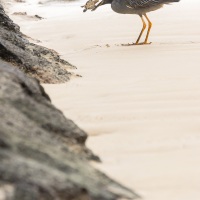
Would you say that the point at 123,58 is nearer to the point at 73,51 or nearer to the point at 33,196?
the point at 73,51

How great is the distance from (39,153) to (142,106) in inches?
73.1

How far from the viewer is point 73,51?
7410mm

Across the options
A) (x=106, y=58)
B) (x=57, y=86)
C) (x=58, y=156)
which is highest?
(x=58, y=156)

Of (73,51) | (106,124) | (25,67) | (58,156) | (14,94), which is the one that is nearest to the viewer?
(58,156)

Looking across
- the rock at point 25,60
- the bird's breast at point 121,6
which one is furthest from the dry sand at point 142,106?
the bird's breast at point 121,6

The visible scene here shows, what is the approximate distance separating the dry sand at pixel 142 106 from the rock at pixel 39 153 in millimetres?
232

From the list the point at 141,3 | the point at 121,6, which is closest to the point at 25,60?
the point at 121,6

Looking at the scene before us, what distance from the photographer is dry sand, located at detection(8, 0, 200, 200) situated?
237cm

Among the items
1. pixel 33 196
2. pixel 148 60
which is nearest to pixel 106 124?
pixel 33 196

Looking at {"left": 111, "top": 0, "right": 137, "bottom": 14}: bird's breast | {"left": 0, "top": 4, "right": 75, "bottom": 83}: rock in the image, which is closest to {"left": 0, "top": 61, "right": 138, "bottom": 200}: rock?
{"left": 0, "top": 4, "right": 75, "bottom": 83}: rock

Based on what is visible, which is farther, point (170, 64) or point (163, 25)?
point (163, 25)

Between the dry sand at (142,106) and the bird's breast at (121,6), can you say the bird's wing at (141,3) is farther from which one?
the dry sand at (142,106)

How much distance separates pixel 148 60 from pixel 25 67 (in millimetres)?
2247

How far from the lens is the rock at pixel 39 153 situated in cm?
167
